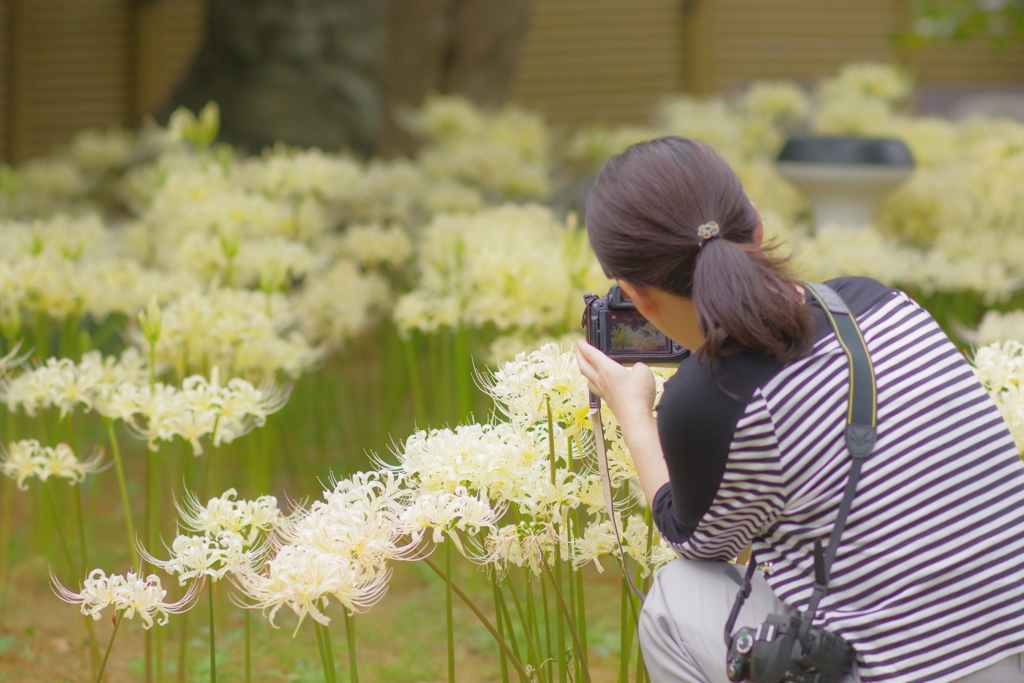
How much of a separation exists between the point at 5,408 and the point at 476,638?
67.2 inches

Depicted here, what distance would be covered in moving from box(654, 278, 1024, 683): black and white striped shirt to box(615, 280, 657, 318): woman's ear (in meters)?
0.15

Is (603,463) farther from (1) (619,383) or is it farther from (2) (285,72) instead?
(2) (285,72)

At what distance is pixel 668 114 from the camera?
21.4ft

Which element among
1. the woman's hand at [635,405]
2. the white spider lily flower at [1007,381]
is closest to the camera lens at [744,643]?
the woman's hand at [635,405]

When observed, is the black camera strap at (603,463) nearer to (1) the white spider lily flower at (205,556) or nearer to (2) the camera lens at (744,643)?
(2) the camera lens at (744,643)

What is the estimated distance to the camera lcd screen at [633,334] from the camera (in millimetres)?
1741

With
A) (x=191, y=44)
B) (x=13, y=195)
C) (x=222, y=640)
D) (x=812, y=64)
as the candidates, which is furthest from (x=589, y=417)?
(x=812, y=64)

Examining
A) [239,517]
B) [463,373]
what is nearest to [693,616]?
[239,517]

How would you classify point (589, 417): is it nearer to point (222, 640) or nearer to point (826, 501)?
point (826, 501)

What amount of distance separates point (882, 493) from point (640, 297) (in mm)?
430

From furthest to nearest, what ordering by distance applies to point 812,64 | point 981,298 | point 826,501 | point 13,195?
point 812,64 < point 13,195 < point 981,298 < point 826,501

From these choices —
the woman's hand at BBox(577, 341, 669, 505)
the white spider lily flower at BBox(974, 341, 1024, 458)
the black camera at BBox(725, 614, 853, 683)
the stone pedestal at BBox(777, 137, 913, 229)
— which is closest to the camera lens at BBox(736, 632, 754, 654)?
the black camera at BBox(725, 614, 853, 683)

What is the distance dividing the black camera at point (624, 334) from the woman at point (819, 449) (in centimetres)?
24

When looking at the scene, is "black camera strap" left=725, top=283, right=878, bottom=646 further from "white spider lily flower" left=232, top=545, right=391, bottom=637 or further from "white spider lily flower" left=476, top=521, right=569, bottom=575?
"white spider lily flower" left=232, top=545, right=391, bottom=637
